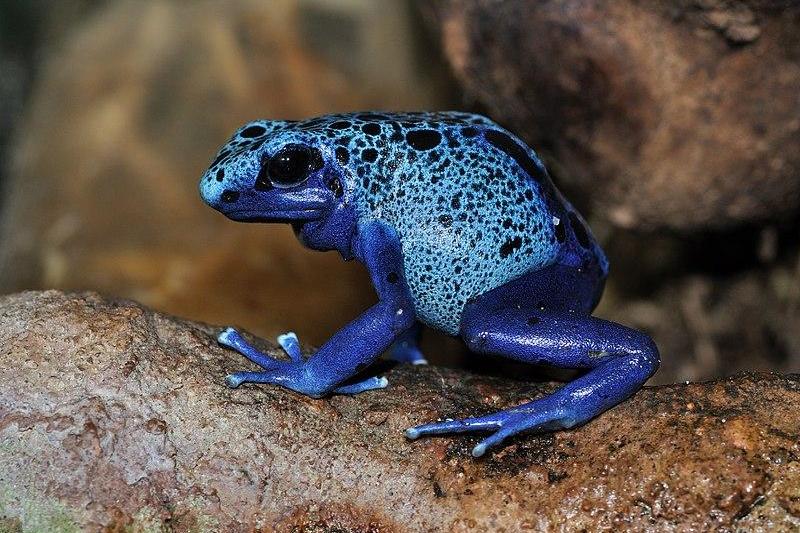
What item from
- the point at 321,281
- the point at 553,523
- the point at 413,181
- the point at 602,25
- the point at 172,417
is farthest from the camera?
the point at 321,281

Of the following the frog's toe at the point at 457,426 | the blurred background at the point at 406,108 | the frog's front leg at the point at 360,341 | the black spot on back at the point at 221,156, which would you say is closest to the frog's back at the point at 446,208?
the frog's front leg at the point at 360,341

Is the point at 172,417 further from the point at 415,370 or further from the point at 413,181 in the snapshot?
the point at 413,181

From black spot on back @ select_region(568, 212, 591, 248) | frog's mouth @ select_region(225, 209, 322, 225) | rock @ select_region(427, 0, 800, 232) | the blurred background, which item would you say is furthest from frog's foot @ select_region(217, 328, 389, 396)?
rock @ select_region(427, 0, 800, 232)

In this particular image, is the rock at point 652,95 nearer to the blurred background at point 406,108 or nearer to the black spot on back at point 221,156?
the blurred background at point 406,108

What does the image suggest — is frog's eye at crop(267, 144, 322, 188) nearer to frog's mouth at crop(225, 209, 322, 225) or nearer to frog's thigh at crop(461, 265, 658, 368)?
frog's mouth at crop(225, 209, 322, 225)

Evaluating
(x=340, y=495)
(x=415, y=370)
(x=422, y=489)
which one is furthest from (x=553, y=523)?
(x=415, y=370)

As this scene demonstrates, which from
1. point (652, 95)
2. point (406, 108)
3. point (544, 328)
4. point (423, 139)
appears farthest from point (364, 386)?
point (406, 108)
